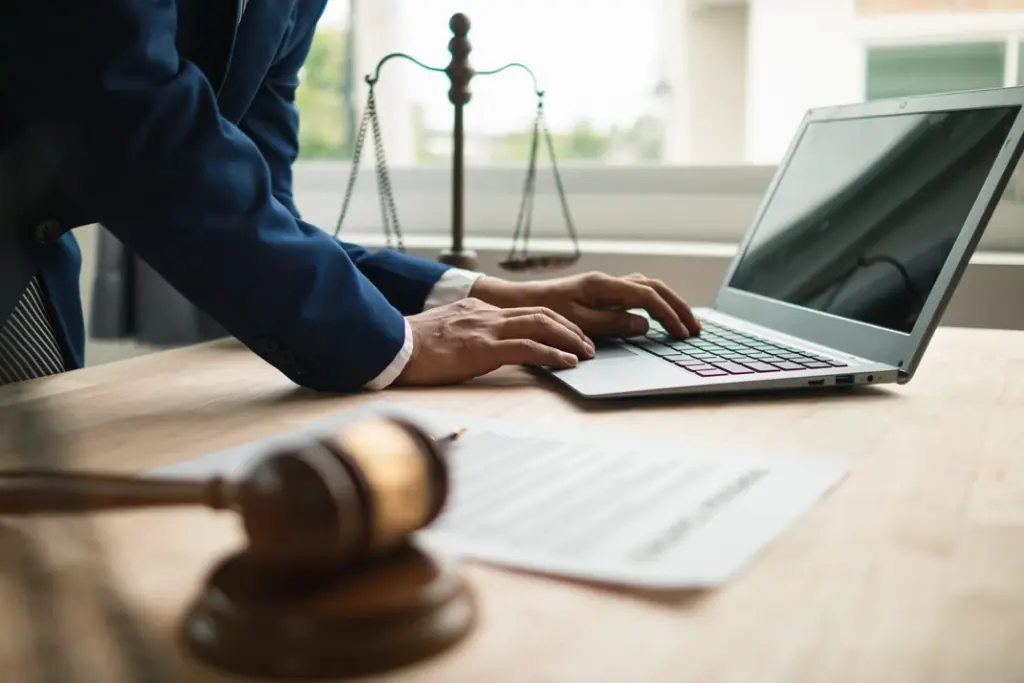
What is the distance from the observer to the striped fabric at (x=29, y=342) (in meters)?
1.15

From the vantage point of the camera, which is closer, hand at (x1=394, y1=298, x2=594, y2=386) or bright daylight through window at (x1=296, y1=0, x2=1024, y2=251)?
hand at (x1=394, y1=298, x2=594, y2=386)

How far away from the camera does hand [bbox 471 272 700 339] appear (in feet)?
3.49

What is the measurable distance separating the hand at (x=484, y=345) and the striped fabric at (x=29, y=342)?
49 centimetres

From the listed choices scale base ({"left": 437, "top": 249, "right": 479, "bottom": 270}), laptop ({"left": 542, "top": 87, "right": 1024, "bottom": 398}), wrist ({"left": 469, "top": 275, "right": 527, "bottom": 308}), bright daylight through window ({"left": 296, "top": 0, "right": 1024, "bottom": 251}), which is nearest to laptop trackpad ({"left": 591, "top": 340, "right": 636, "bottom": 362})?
laptop ({"left": 542, "top": 87, "right": 1024, "bottom": 398})

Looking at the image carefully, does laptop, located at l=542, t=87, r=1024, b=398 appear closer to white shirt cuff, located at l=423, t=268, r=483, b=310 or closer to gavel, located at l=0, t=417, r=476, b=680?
white shirt cuff, located at l=423, t=268, r=483, b=310

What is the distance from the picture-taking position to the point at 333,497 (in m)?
A: 0.35

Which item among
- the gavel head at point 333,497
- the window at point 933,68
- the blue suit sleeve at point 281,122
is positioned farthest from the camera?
the window at point 933,68

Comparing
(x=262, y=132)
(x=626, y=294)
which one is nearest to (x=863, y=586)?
(x=626, y=294)

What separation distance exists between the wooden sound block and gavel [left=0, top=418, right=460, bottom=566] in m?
0.01

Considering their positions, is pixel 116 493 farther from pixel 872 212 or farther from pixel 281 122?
pixel 281 122

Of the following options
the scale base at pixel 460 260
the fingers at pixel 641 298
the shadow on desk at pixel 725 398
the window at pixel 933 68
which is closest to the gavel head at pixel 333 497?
the shadow on desk at pixel 725 398

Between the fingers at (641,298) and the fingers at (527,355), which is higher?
the fingers at (641,298)

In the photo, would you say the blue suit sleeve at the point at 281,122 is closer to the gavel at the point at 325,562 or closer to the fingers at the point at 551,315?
the fingers at the point at 551,315

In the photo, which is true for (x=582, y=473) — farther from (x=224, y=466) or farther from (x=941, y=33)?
(x=941, y=33)
